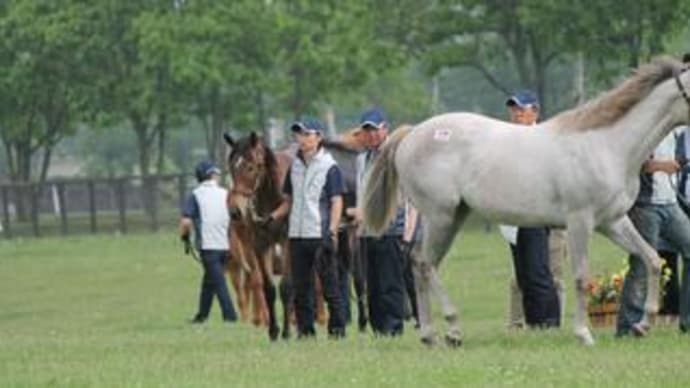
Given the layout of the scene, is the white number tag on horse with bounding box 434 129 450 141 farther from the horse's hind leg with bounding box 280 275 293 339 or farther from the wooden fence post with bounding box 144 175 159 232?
the wooden fence post with bounding box 144 175 159 232

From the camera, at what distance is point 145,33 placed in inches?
2228

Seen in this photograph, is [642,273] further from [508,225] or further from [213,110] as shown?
[213,110]

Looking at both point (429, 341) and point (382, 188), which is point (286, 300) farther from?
point (429, 341)

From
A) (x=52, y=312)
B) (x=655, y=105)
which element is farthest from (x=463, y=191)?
(x=52, y=312)

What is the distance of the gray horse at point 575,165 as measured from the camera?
45.3 feet

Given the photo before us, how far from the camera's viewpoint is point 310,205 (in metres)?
15.7

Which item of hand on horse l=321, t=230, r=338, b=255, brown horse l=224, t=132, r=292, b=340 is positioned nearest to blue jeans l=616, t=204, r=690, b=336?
hand on horse l=321, t=230, r=338, b=255

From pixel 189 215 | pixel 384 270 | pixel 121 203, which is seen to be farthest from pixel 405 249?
pixel 121 203

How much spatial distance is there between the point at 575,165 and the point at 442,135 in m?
1.12

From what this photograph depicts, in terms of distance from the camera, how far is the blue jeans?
14.6 m

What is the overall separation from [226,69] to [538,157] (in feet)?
144

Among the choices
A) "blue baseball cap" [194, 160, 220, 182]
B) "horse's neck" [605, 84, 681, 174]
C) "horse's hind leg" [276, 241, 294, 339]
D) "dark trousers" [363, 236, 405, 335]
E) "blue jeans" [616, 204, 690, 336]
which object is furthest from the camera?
"blue baseball cap" [194, 160, 220, 182]

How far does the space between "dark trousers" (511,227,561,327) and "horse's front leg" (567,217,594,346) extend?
5.38 feet

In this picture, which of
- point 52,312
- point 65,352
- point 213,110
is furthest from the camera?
point 213,110
